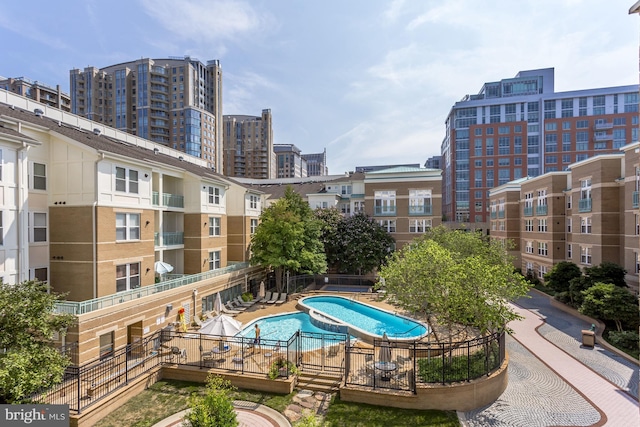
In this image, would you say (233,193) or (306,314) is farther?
(233,193)

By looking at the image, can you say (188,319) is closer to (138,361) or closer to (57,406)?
(138,361)

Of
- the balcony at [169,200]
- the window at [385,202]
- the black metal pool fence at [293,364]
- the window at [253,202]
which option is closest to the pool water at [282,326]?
the black metal pool fence at [293,364]

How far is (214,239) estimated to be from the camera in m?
26.7

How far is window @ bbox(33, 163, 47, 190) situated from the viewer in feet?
55.1

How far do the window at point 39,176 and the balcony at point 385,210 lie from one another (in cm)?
3159

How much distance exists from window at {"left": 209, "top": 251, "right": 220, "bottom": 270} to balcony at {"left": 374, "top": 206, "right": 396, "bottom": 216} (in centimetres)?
2057

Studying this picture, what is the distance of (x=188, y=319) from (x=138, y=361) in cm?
689

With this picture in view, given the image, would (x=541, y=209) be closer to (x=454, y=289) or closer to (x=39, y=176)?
(x=454, y=289)

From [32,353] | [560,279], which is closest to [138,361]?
[32,353]

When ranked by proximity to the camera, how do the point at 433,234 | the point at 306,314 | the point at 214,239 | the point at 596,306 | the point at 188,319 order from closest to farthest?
the point at 596,306
the point at 188,319
the point at 306,314
the point at 214,239
the point at 433,234

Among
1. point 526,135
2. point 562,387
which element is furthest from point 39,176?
point 526,135

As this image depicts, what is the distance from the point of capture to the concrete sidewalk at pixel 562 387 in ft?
37.8

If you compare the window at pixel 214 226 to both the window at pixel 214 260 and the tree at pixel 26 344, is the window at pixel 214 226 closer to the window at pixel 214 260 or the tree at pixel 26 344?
the window at pixel 214 260

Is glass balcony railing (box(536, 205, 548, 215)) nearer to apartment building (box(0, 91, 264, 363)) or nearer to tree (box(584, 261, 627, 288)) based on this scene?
tree (box(584, 261, 627, 288))
